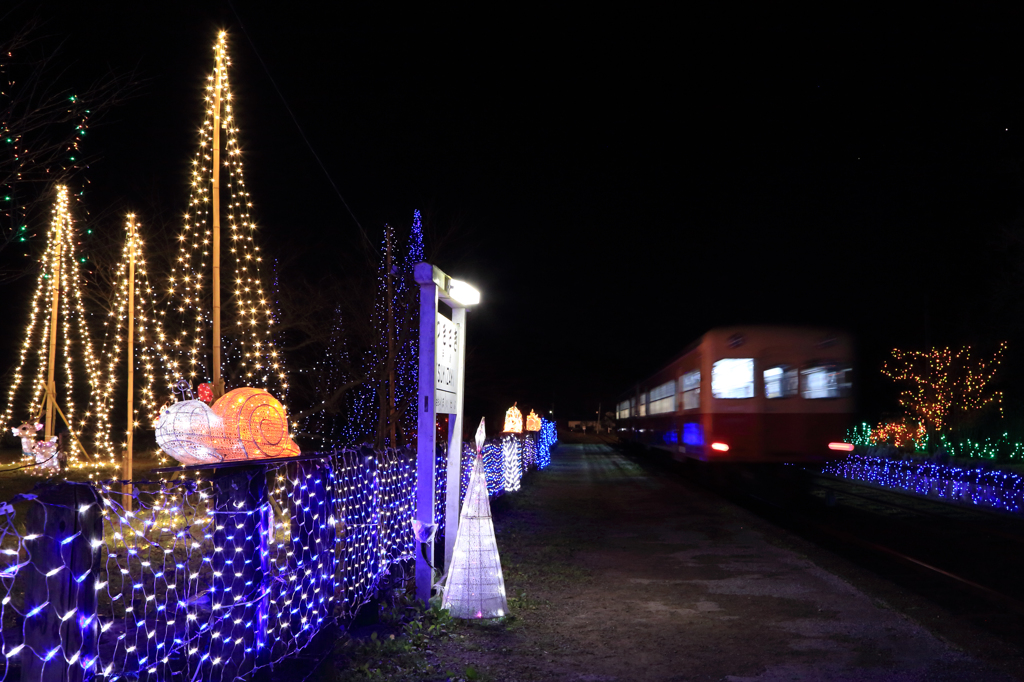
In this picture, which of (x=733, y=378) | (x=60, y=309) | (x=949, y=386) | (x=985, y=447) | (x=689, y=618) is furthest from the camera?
(x=949, y=386)

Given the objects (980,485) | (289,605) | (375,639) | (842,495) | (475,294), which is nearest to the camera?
(289,605)

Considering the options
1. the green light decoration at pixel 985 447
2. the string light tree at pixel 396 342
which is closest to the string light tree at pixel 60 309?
the string light tree at pixel 396 342

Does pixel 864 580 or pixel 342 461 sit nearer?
pixel 342 461

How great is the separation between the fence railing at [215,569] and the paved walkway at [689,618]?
1.20 meters

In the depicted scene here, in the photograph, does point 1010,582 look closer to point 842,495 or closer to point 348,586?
point 348,586

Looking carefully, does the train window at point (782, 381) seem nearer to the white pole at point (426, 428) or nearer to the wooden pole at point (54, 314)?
the white pole at point (426, 428)

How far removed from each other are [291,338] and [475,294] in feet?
71.2

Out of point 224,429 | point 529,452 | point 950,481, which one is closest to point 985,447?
point 950,481

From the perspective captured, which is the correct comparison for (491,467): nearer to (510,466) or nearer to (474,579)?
(510,466)

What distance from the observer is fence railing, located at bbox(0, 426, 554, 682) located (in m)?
3.23

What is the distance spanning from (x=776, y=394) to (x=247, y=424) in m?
12.9

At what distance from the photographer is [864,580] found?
9.05 m

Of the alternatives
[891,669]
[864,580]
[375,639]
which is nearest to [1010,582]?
[864,580]

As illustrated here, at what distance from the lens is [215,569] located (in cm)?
496
